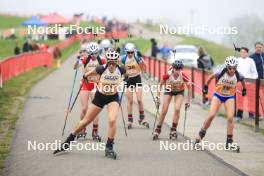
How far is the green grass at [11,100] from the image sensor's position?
47.2 ft

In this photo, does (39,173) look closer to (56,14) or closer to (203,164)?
(203,164)

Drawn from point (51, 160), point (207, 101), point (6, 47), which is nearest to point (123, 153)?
point (51, 160)

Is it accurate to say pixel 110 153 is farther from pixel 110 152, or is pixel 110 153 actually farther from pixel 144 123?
pixel 144 123

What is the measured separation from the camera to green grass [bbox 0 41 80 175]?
47.2 ft

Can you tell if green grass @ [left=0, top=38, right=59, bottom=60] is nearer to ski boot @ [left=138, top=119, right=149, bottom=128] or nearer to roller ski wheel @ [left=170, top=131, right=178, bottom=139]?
ski boot @ [left=138, top=119, right=149, bottom=128]

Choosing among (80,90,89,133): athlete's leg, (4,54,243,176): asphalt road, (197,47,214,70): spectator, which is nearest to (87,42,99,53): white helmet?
(80,90,89,133): athlete's leg

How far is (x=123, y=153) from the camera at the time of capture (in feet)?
41.3

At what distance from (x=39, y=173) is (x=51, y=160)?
1191mm

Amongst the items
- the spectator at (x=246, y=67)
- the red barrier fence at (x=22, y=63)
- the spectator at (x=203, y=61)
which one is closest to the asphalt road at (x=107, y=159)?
the spectator at (x=246, y=67)

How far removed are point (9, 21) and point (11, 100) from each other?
87302 millimetres

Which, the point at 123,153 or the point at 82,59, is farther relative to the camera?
the point at 82,59

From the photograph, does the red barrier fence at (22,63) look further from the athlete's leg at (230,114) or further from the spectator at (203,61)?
the athlete's leg at (230,114)

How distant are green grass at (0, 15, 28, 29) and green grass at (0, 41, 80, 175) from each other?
6302cm

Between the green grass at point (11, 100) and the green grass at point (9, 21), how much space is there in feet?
207
